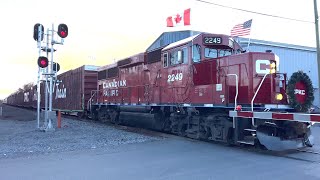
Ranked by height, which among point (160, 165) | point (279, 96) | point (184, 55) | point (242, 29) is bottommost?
point (160, 165)

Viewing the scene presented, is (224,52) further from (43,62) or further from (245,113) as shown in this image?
(43,62)

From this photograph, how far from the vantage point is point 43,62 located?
51.4ft

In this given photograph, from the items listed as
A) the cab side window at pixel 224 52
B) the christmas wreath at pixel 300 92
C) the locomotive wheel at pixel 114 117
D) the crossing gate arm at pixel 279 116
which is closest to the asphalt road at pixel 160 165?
the crossing gate arm at pixel 279 116

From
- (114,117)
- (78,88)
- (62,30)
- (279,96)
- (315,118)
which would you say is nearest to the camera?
(315,118)

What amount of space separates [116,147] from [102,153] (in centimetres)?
124

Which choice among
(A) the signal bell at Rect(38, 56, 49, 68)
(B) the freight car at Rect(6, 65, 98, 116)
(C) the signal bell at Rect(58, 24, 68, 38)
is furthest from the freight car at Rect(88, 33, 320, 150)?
(B) the freight car at Rect(6, 65, 98, 116)

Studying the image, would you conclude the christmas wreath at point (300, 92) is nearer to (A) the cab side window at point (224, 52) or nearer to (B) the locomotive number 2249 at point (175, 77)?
(A) the cab side window at point (224, 52)

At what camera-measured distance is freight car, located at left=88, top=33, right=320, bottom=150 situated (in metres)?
9.83

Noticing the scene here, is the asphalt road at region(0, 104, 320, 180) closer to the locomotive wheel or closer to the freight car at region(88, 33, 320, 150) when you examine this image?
the freight car at region(88, 33, 320, 150)

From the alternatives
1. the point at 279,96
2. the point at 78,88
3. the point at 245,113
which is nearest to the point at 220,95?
the point at 245,113

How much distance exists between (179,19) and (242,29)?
25.1 feet

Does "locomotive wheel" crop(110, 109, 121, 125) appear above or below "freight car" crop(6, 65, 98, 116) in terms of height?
below

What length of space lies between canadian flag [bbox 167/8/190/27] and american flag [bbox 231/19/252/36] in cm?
641

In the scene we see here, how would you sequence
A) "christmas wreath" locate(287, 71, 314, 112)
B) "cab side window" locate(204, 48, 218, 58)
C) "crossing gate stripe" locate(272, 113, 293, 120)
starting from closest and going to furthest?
"crossing gate stripe" locate(272, 113, 293, 120) < "christmas wreath" locate(287, 71, 314, 112) < "cab side window" locate(204, 48, 218, 58)
